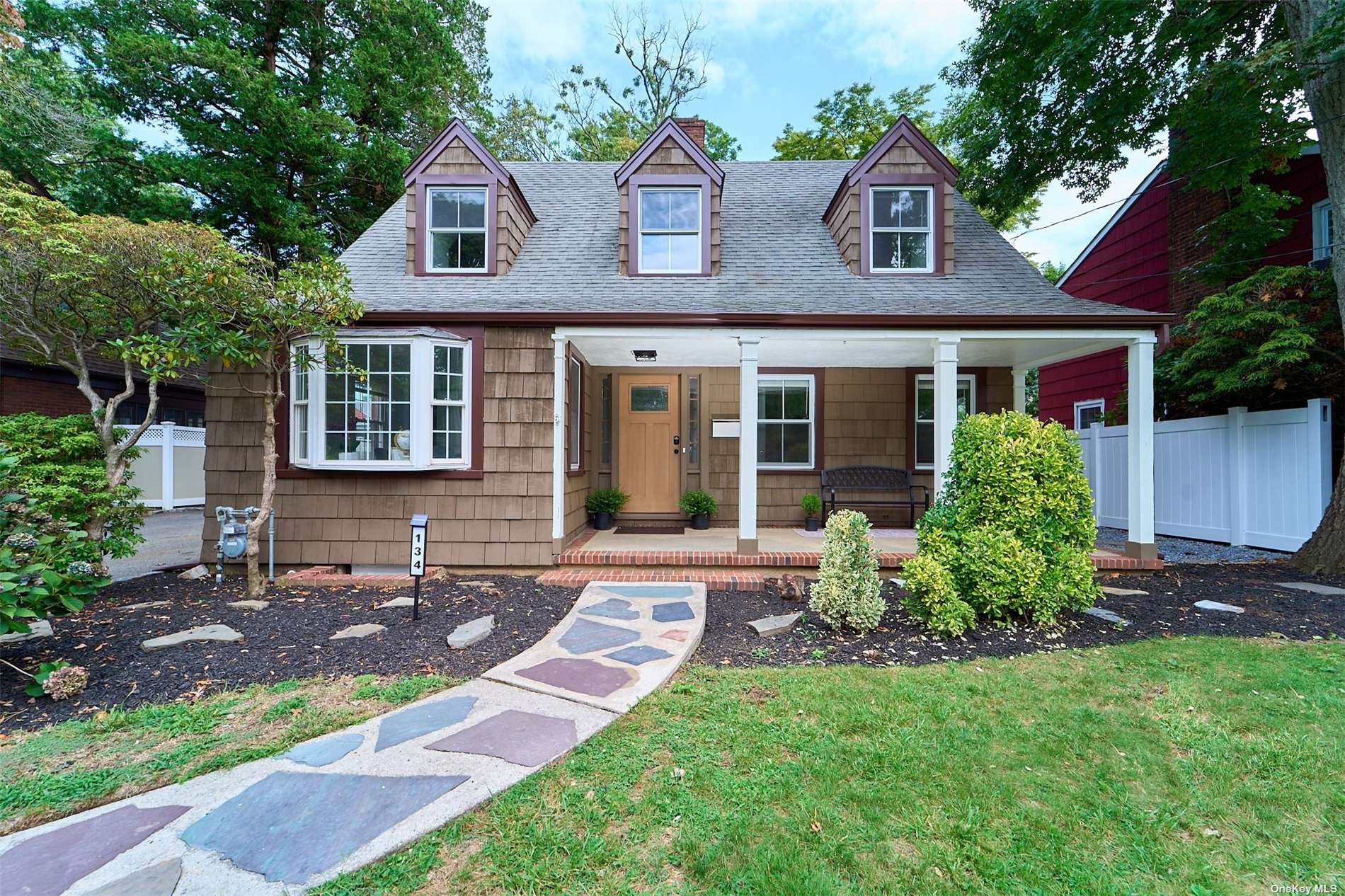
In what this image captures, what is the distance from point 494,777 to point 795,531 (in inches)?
231

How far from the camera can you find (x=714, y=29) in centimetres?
1543

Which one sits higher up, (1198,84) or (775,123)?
(775,123)

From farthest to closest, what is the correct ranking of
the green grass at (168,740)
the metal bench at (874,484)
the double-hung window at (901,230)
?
the metal bench at (874,484) → the double-hung window at (901,230) → the green grass at (168,740)

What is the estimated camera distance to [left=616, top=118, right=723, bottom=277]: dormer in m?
6.83

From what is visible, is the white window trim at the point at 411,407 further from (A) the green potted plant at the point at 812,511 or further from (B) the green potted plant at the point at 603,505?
(A) the green potted plant at the point at 812,511

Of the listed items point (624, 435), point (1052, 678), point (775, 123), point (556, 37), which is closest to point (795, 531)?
point (624, 435)

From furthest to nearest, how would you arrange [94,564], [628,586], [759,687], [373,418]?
[373,418]
[628,586]
[94,564]
[759,687]

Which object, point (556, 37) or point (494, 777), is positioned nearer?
point (494, 777)

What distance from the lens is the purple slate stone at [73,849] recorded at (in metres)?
1.65

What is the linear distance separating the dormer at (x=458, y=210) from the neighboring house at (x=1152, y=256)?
10021 millimetres

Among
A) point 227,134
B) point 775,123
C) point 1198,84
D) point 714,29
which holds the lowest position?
point 1198,84

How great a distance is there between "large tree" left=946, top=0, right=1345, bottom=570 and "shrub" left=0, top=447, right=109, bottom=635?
10214 millimetres

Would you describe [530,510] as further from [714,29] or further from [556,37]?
[556,37]

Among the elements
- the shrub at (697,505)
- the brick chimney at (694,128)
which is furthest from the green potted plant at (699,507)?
the brick chimney at (694,128)
